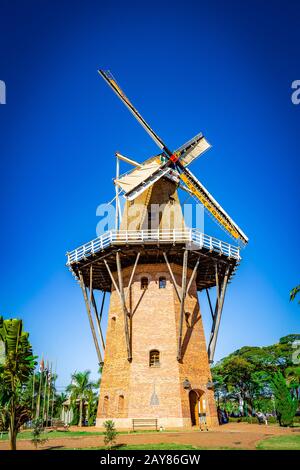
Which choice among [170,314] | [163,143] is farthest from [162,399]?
[163,143]

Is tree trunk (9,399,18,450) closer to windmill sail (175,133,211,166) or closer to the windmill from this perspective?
the windmill

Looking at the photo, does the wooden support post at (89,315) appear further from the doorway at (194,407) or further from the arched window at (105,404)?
the doorway at (194,407)

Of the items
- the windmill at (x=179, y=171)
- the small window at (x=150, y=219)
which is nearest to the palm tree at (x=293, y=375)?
the windmill at (x=179, y=171)

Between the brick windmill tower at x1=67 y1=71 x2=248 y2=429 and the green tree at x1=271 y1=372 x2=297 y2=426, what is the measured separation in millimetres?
3749

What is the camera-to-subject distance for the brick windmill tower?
21.4 metres

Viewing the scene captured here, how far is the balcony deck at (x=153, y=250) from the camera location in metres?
22.5

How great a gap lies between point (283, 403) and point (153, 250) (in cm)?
1136

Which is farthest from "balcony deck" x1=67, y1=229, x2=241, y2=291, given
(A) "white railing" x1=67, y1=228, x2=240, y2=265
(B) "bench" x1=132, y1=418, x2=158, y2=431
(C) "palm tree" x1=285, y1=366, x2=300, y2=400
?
(C) "palm tree" x1=285, y1=366, x2=300, y2=400

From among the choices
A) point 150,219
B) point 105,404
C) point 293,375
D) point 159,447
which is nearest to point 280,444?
point 159,447

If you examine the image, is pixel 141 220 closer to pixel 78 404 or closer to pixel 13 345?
pixel 13 345

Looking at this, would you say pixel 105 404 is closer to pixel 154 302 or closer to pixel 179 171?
pixel 154 302

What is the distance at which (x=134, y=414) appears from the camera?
20812 millimetres

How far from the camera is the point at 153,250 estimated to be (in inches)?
914
